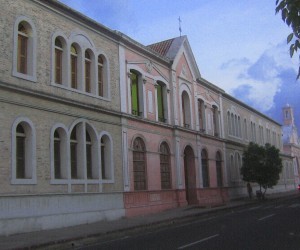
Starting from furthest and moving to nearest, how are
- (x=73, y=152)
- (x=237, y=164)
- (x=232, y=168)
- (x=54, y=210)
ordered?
1. (x=237, y=164)
2. (x=232, y=168)
3. (x=73, y=152)
4. (x=54, y=210)

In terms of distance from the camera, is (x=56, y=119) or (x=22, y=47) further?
(x=56, y=119)

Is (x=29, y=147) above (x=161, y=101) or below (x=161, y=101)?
below

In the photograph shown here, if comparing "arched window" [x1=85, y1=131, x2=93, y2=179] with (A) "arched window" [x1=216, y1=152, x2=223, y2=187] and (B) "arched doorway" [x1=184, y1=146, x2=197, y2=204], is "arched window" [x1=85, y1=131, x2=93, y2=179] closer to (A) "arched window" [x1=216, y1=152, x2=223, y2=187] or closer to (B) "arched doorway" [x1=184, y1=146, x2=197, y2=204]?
(B) "arched doorway" [x1=184, y1=146, x2=197, y2=204]

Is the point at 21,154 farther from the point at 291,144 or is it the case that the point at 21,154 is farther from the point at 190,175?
the point at 291,144

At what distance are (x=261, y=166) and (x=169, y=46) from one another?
13.2 meters

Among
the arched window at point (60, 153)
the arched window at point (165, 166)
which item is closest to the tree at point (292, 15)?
the arched window at point (60, 153)

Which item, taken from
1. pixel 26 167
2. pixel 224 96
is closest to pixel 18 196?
pixel 26 167

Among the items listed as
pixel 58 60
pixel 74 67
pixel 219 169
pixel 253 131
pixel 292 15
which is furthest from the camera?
pixel 253 131

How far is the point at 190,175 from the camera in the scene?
32031mm

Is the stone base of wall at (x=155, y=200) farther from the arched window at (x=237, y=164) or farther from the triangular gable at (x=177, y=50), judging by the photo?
the triangular gable at (x=177, y=50)

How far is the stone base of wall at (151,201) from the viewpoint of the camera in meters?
23.7

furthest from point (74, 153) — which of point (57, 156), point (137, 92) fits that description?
point (137, 92)

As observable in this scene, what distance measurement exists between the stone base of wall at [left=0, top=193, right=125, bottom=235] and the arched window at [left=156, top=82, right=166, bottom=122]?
7.60 m

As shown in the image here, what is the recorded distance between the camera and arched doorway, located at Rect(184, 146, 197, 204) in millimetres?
31578
